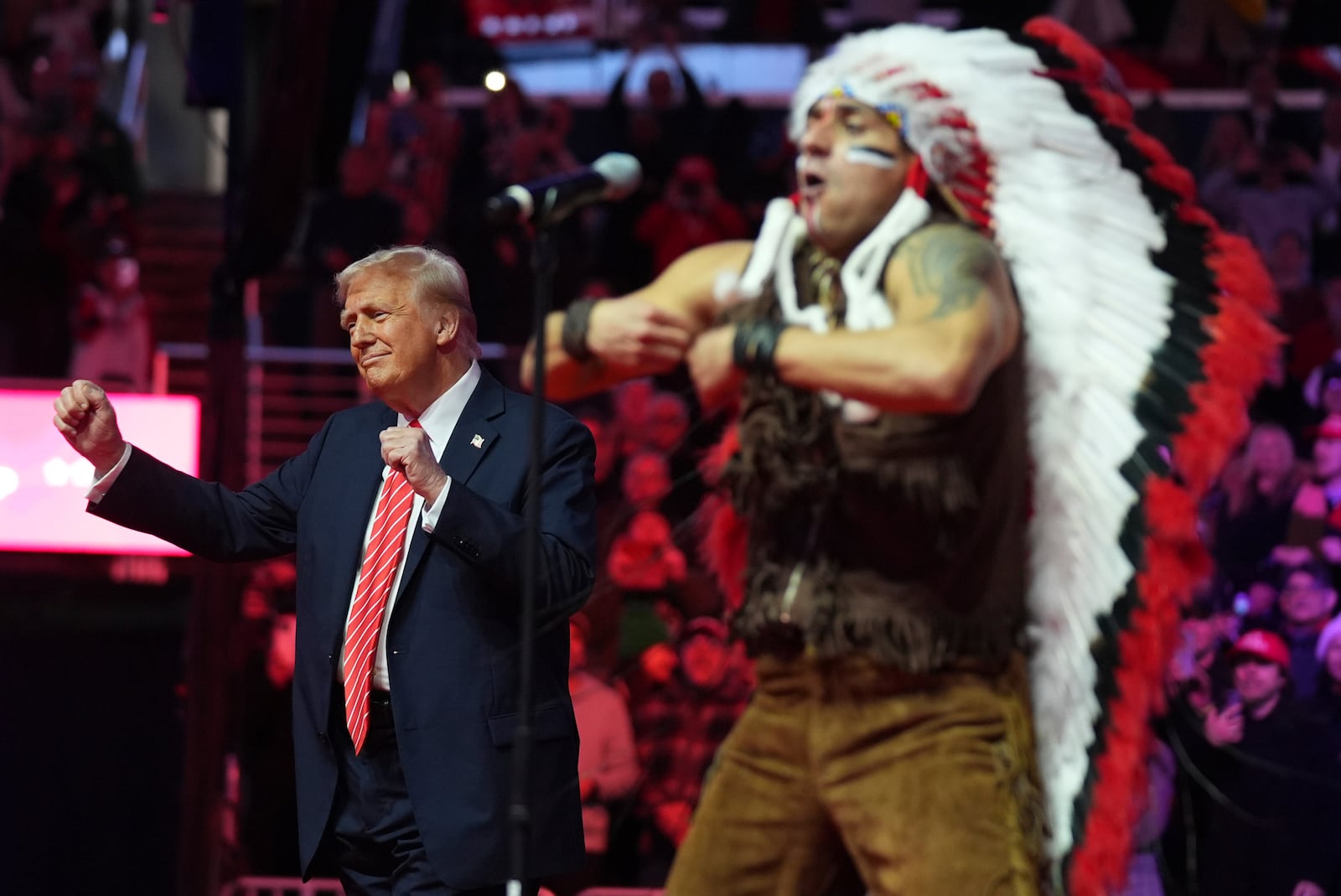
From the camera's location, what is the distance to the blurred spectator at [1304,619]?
255 inches

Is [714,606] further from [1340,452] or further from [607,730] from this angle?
[1340,452]

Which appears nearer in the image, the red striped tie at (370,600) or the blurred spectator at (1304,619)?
the red striped tie at (370,600)

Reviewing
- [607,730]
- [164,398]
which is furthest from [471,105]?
[607,730]

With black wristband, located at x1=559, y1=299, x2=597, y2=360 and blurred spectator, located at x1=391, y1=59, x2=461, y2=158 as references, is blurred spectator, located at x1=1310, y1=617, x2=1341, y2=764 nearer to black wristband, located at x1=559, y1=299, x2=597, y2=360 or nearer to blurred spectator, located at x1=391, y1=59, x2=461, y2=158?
black wristband, located at x1=559, y1=299, x2=597, y2=360

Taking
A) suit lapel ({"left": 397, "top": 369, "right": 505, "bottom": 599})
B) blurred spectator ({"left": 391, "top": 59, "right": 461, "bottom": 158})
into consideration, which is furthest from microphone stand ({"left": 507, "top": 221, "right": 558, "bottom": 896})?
blurred spectator ({"left": 391, "top": 59, "right": 461, "bottom": 158})

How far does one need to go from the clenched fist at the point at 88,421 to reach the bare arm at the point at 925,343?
115cm

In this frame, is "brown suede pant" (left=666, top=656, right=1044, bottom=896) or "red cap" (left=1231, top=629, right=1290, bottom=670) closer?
"brown suede pant" (left=666, top=656, right=1044, bottom=896)

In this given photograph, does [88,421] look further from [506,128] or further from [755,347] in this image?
[506,128]

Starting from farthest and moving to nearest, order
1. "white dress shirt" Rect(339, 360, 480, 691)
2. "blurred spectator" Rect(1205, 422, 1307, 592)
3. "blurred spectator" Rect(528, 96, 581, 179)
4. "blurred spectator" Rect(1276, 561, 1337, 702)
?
"blurred spectator" Rect(528, 96, 581, 179)
"blurred spectator" Rect(1205, 422, 1307, 592)
"blurred spectator" Rect(1276, 561, 1337, 702)
"white dress shirt" Rect(339, 360, 480, 691)

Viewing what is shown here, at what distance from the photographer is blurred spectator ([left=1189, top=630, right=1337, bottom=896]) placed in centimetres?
571

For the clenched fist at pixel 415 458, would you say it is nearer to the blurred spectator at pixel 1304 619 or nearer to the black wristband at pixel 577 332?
the black wristband at pixel 577 332

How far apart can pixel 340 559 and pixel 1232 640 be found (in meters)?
4.26

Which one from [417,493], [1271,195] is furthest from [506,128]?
[417,493]

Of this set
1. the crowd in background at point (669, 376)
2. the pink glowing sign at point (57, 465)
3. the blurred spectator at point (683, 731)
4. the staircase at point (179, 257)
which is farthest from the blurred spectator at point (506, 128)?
the blurred spectator at point (683, 731)
